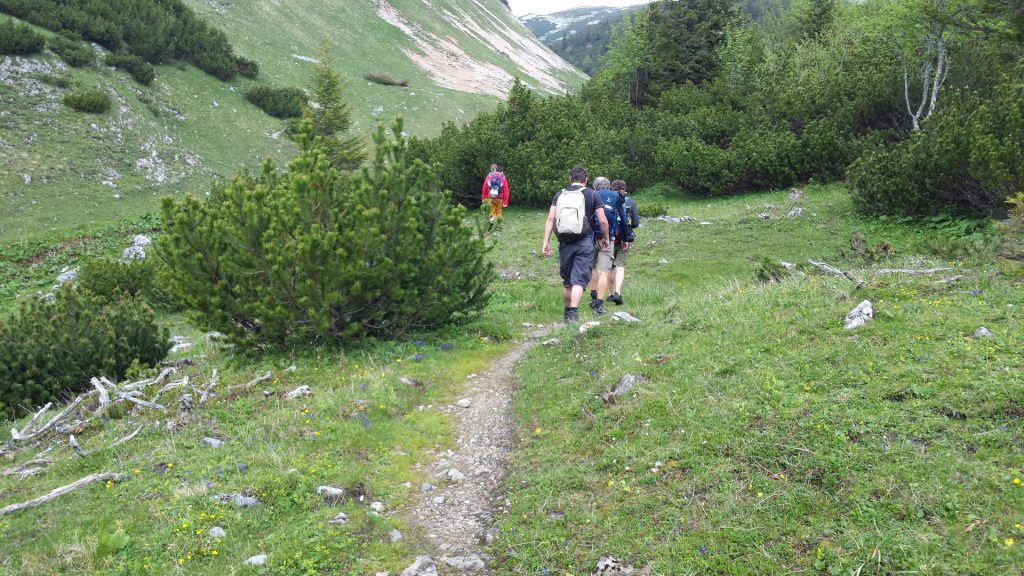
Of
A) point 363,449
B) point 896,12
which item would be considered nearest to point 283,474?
point 363,449

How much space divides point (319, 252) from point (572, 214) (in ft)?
12.8

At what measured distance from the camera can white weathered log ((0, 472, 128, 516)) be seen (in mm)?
5504

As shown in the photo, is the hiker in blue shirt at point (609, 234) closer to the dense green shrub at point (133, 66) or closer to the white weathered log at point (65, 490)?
the white weathered log at point (65, 490)

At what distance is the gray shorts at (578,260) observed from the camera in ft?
32.7

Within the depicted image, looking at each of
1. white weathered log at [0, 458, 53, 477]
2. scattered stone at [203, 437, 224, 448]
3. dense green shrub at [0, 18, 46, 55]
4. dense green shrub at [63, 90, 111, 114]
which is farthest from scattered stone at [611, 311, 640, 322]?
dense green shrub at [0, 18, 46, 55]

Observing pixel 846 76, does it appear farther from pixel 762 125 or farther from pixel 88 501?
pixel 88 501

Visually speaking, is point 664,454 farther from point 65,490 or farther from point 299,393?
point 65,490

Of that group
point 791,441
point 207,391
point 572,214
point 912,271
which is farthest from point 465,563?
point 912,271

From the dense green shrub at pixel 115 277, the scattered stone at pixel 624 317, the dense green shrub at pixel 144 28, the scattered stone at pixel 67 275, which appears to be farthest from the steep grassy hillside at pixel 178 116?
the scattered stone at pixel 624 317

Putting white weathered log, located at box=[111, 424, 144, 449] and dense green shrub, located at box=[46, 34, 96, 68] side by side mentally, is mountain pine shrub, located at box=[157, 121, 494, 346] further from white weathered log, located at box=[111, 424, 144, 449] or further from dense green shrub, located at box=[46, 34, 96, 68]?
dense green shrub, located at box=[46, 34, 96, 68]

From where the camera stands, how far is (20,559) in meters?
4.66

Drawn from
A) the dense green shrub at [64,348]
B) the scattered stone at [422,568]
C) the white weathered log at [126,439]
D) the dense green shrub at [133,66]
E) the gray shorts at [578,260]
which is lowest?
the dense green shrub at [64,348]

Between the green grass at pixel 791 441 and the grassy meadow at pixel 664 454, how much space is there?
2cm

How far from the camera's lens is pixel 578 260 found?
32.9 feet
